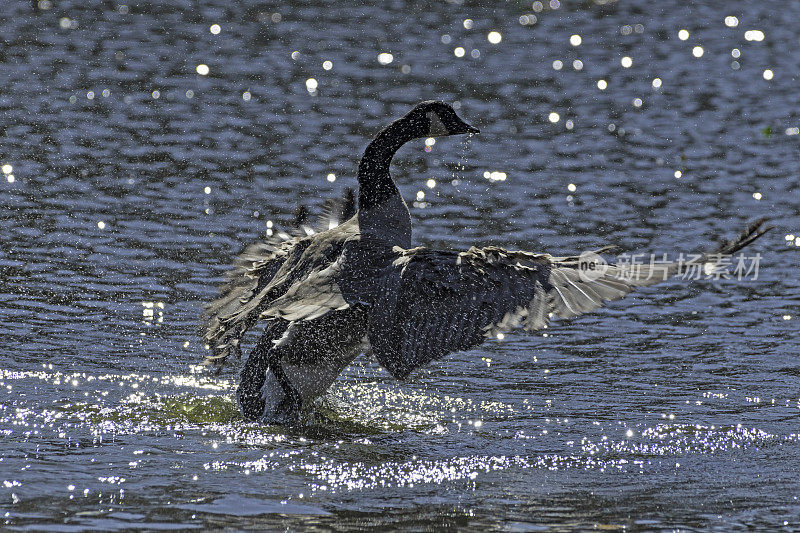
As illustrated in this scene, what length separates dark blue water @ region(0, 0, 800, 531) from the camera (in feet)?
22.0

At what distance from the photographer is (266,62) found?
18.5 meters

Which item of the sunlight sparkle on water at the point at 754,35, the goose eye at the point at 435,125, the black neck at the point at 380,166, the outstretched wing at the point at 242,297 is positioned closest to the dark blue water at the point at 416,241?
the sunlight sparkle on water at the point at 754,35

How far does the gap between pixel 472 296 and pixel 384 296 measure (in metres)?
0.58

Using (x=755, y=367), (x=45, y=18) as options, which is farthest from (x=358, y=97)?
(x=755, y=367)

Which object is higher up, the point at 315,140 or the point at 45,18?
the point at 45,18

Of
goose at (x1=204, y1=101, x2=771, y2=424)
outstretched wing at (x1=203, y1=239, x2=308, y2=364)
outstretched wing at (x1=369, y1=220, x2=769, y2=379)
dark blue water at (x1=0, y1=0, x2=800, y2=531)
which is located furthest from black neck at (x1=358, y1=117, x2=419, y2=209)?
dark blue water at (x1=0, y1=0, x2=800, y2=531)

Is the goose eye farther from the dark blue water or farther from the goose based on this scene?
the dark blue water

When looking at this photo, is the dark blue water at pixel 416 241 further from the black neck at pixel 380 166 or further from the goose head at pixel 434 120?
the goose head at pixel 434 120

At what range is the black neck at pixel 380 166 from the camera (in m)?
8.62

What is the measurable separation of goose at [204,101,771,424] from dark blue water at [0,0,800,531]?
445 millimetres

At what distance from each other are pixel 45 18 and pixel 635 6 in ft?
37.9

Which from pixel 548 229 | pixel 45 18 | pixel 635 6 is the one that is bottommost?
pixel 548 229

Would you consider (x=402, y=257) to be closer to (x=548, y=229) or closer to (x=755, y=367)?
(x=755, y=367)

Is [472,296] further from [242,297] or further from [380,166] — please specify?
[242,297]
